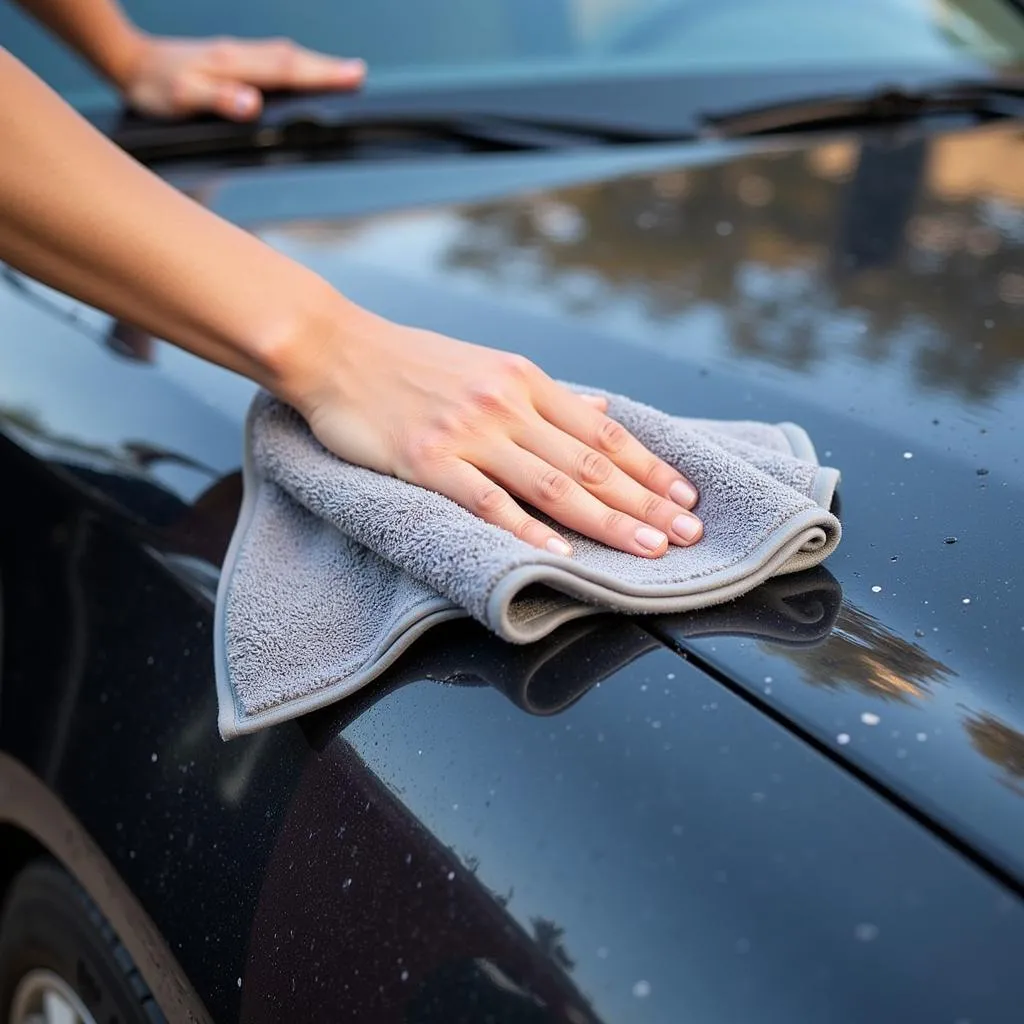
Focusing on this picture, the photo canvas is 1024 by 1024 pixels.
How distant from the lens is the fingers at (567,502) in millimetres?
868

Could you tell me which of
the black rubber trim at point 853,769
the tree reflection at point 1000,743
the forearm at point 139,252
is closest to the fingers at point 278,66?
the forearm at point 139,252

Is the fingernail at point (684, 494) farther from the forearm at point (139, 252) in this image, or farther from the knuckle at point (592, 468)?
the forearm at point (139, 252)

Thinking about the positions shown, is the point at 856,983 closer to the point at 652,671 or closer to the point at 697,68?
the point at 652,671

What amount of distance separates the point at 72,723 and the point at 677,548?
0.57m

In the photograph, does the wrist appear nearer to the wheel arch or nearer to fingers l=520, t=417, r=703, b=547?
fingers l=520, t=417, r=703, b=547

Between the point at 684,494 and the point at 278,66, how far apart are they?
1.08 meters

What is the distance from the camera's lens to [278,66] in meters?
1.69

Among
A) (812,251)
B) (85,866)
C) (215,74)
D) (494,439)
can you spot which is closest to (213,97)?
(215,74)

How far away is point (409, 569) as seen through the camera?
2.68ft

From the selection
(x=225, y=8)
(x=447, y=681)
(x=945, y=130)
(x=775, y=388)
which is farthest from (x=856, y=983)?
(x=225, y=8)

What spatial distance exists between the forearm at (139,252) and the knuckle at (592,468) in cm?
26

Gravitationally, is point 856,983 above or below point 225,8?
below

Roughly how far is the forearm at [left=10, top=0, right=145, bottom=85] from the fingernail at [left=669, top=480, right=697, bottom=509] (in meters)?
1.14

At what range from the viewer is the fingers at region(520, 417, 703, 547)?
2.89ft
